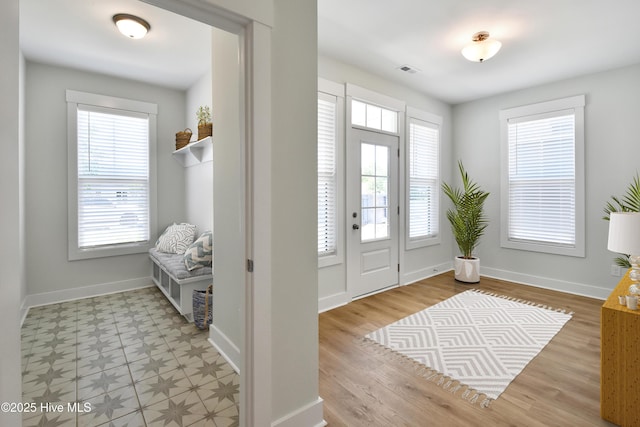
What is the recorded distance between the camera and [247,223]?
1471mm

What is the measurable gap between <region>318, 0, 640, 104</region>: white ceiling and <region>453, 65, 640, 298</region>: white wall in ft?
0.72

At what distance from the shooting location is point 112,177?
13.1 feet

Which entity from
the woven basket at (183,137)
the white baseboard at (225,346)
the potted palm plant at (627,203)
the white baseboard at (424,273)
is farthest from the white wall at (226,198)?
the potted palm plant at (627,203)

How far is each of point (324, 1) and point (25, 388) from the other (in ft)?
11.4

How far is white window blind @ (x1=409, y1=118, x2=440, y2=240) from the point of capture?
4.47m

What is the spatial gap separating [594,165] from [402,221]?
2.40 m

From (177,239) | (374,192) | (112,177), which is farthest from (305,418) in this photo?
(112,177)

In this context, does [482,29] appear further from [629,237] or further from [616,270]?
[616,270]

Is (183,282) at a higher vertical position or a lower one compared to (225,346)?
higher

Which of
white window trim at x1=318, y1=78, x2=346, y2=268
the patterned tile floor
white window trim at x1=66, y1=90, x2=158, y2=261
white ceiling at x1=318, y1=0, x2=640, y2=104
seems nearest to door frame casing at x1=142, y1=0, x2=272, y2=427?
the patterned tile floor

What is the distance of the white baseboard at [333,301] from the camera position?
11.0 ft

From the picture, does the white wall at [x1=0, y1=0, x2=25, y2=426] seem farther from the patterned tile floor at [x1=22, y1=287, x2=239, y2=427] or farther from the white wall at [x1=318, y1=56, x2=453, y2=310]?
the white wall at [x1=318, y1=56, x2=453, y2=310]

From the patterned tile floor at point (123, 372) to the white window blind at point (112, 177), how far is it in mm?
1125

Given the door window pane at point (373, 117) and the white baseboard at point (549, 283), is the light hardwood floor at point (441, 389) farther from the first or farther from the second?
the door window pane at point (373, 117)
